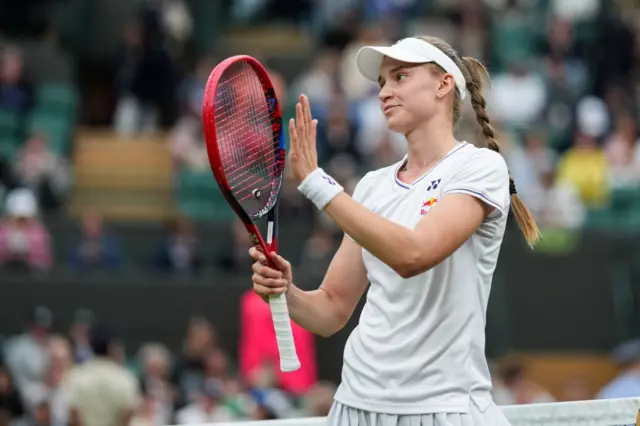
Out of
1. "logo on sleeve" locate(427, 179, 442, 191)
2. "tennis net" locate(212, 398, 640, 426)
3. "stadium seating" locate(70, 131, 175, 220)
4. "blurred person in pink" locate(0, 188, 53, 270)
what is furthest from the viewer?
"stadium seating" locate(70, 131, 175, 220)

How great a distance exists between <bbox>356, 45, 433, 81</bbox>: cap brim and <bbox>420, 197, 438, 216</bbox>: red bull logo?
0.41m

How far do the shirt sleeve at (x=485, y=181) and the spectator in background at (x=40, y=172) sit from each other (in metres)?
9.38

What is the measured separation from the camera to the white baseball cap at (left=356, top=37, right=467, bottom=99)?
158 inches

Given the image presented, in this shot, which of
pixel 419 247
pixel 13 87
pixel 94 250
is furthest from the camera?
pixel 13 87

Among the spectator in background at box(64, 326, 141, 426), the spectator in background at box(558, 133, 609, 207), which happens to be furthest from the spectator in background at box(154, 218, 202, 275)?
the spectator in background at box(558, 133, 609, 207)

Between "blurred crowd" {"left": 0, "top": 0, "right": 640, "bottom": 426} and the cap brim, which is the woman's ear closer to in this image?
the cap brim

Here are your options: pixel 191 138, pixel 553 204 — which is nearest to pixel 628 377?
pixel 553 204

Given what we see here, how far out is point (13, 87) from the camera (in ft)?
47.0

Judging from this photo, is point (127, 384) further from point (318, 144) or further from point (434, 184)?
point (434, 184)

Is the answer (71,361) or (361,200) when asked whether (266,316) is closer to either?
(71,361)

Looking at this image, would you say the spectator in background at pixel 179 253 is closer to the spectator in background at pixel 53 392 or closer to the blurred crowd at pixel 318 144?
the blurred crowd at pixel 318 144

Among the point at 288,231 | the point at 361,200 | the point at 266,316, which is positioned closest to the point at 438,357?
the point at 361,200

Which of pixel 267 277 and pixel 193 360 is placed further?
pixel 193 360

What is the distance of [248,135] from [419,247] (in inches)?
29.6
